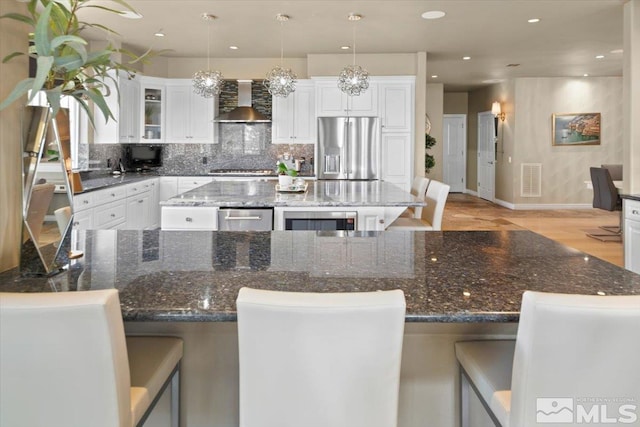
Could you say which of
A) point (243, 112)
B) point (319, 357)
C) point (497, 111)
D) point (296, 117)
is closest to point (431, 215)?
point (319, 357)

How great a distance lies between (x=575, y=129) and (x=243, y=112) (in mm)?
7004

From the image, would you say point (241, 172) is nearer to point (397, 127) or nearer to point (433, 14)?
point (397, 127)

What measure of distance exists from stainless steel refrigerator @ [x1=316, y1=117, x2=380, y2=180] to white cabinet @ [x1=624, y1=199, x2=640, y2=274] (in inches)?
124

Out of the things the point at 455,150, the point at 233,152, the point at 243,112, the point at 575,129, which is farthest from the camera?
the point at 455,150

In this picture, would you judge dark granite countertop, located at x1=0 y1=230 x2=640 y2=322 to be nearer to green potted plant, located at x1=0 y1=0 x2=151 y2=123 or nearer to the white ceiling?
green potted plant, located at x1=0 y1=0 x2=151 y2=123

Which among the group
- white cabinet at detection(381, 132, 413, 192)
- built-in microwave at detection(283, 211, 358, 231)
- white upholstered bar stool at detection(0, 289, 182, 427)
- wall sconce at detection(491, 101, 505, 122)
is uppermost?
wall sconce at detection(491, 101, 505, 122)

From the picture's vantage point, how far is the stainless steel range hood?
6973 mm

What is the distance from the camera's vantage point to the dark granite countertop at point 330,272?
3.70 ft

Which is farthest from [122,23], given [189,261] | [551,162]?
[551,162]

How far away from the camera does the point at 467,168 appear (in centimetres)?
1269

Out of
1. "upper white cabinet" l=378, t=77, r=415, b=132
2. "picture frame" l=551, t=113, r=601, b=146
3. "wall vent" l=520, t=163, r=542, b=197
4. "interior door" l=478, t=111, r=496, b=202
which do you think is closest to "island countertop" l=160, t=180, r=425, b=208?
"upper white cabinet" l=378, t=77, r=415, b=132

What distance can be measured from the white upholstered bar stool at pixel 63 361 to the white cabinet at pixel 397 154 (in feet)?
19.8

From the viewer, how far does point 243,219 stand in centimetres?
322

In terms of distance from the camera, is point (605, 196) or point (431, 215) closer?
point (431, 215)
